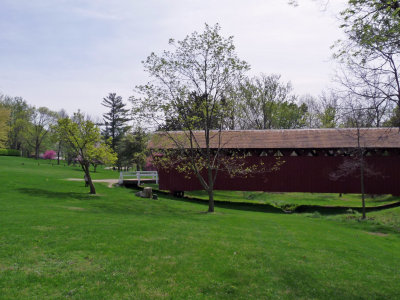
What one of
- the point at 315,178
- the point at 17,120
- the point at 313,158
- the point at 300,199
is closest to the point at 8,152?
the point at 17,120

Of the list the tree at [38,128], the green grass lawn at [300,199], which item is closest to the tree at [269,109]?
the green grass lawn at [300,199]

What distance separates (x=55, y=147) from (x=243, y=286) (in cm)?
7614

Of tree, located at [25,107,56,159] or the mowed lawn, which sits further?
tree, located at [25,107,56,159]

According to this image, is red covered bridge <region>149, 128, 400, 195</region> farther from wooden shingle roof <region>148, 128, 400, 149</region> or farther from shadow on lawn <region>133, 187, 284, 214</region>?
shadow on lawn <region>133, 187, 284, 214</region>

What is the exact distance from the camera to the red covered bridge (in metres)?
20.8

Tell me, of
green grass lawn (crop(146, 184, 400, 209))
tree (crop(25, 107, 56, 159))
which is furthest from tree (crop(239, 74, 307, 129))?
tree (crop(25, 107, 56, 159))

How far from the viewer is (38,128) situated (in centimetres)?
5531

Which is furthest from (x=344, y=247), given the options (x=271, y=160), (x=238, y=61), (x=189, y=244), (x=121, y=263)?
(x=271, y=160)

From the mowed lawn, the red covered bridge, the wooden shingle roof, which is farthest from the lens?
the red covered bridge

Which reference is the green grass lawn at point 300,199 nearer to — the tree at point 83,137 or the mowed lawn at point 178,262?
the tree at point 83,137

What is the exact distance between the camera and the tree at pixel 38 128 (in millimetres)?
55156

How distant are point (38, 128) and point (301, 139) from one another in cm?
5030

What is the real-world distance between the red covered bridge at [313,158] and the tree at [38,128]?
42.5 metres

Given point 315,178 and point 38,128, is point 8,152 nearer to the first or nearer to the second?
point 38,128
